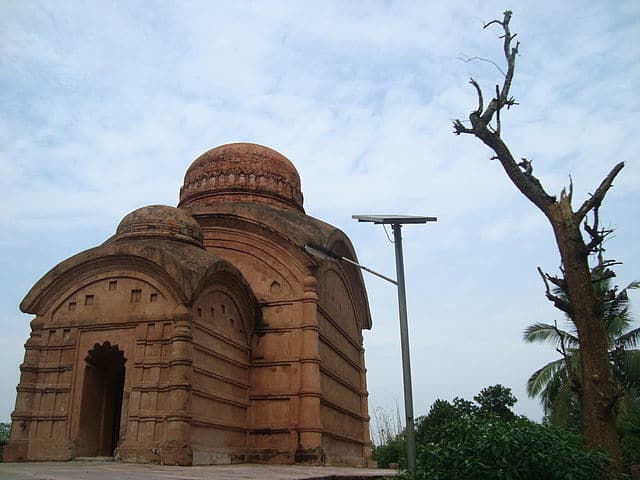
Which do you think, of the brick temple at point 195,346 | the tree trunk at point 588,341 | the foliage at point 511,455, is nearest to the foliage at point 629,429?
the brick temple at point 195,346

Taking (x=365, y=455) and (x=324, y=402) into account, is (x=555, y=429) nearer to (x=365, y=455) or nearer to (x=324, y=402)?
(x=324, y=402)

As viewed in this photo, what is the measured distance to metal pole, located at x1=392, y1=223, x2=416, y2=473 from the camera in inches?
266

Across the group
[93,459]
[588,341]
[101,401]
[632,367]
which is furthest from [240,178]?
[632,367]

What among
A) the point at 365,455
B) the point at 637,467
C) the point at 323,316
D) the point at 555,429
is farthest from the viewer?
the point at 365,455

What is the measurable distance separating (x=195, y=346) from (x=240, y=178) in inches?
237

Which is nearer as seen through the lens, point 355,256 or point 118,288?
point 118,288

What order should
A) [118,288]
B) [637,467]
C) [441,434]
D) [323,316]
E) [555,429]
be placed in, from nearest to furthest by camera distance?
[555,429] < [441,434] < [637,467] < [118,288] < [323,316]

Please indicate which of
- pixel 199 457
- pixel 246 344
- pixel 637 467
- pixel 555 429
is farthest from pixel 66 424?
pixel 637 467

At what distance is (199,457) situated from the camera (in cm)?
906

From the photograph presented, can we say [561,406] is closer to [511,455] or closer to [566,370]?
[566,370]

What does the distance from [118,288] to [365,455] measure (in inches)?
330

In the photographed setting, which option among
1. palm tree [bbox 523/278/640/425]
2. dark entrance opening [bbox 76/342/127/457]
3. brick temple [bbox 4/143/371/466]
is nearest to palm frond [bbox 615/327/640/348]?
palm tree [bbox 523/278/640/425]

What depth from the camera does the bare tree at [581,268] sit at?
265 inches

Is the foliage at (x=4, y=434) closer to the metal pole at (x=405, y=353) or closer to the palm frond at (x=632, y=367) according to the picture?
the metal pole at (x=405, y=353)
